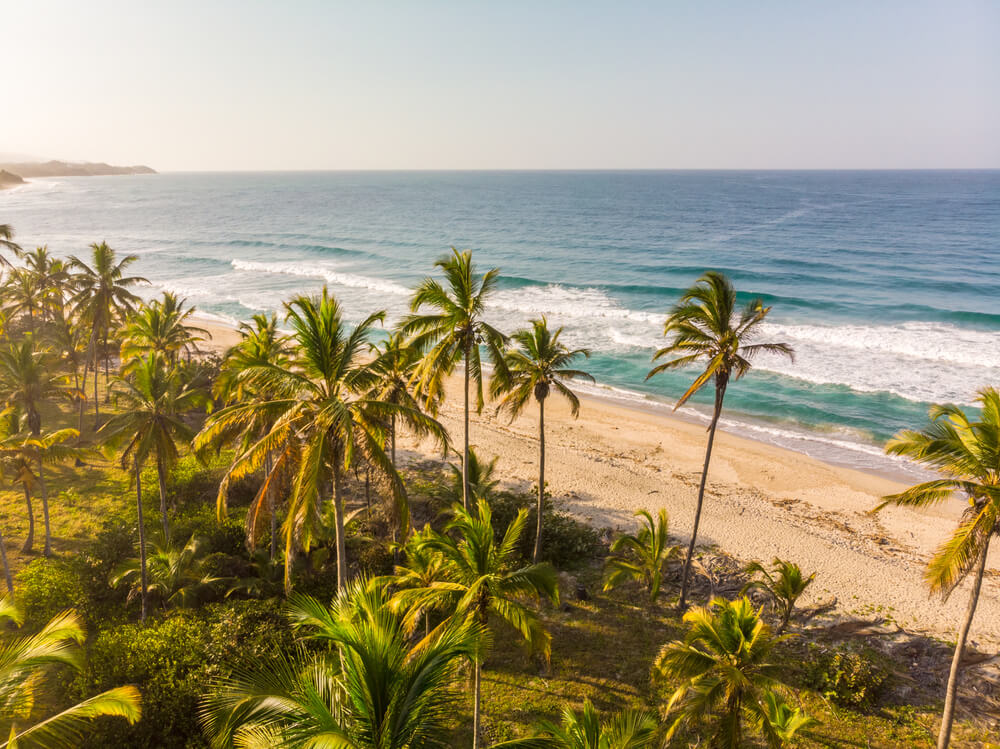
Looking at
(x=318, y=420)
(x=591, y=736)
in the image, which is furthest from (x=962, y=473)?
(x=318, y=420)

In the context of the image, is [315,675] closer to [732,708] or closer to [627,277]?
[732,708]

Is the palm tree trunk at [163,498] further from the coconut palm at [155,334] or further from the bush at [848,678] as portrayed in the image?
the bush at [848,678]

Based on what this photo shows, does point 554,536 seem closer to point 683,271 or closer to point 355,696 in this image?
point 355,696

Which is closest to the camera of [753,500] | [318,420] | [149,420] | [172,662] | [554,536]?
[318,420]

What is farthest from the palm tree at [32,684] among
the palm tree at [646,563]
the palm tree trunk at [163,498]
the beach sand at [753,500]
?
the beach sand at [753,500]

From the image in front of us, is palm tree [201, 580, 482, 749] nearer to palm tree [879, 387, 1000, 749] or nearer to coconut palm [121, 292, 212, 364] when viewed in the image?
palm tree [879, 387, 1000, 749]

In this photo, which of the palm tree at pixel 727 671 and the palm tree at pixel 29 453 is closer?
the palm tree at pixel 727 671
